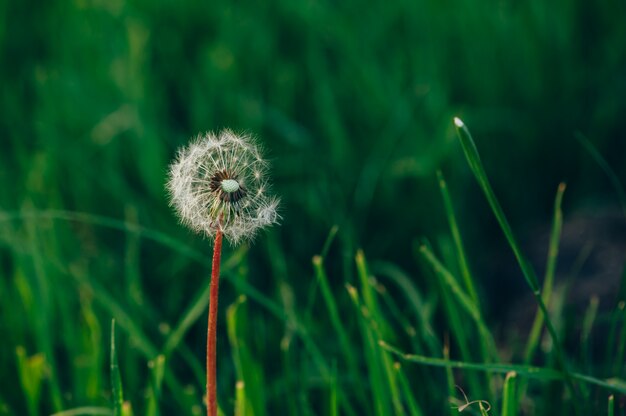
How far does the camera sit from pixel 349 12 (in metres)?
2.96

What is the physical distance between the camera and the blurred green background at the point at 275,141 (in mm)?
1734

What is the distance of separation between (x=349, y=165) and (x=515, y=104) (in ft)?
2.12

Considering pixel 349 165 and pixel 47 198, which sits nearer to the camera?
pixel 47 198

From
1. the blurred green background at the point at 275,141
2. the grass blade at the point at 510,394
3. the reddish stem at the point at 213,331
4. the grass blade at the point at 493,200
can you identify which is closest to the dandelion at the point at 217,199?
the reddish stem at the point at 213,331

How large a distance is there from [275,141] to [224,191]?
1.53 meters

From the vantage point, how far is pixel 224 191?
0.89m

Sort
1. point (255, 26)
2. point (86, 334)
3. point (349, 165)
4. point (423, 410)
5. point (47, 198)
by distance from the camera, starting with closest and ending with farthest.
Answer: point (423, 410) → point (86, 334) → point (47, 198) → point (349, 165) → point (255, 26)

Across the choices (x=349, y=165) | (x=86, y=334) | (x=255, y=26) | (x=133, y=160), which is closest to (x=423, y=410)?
(x=86, y=334)

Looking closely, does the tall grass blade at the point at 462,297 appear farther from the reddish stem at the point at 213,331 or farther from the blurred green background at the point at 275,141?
the reddish stem at the point at 213,331

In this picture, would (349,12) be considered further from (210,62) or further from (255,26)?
(210,62)

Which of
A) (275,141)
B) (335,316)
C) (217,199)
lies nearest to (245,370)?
(335,316)

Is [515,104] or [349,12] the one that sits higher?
[349,12]

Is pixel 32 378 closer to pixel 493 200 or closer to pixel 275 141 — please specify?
pixel 493 200

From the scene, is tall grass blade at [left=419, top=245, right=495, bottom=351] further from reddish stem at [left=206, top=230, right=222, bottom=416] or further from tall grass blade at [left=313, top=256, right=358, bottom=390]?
reddish stem at [left=206, top=230, right=222, bottom=416]
